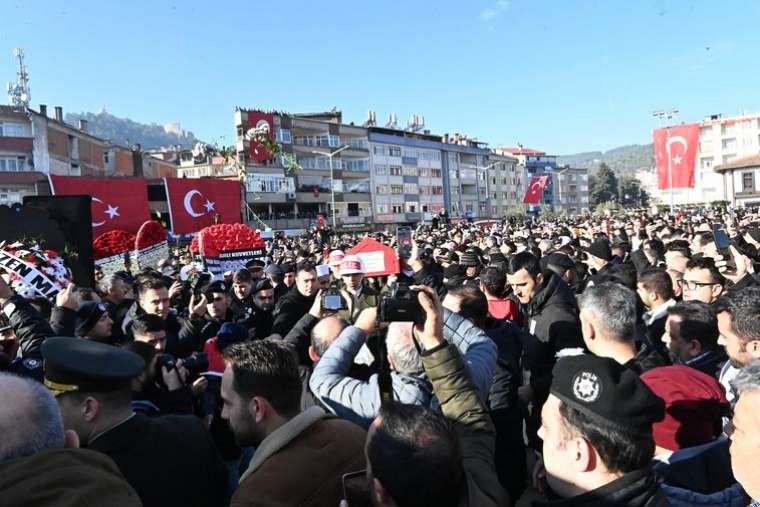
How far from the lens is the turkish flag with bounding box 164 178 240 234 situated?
20531mm

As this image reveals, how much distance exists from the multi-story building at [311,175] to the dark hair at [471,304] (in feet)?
154

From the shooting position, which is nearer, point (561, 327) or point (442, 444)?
point (442, 444)

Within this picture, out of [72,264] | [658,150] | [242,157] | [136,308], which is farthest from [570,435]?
[242,157]

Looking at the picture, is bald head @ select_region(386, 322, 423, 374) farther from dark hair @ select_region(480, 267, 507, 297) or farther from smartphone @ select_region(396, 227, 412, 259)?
smartphone @ select_region(396, 227, 412, 259)

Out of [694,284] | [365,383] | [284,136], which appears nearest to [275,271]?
[694,284]

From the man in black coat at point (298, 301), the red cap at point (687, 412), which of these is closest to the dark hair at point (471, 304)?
the red cap at point (687, 412)

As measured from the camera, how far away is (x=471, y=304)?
376 cm

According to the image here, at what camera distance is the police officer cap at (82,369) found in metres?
2.29

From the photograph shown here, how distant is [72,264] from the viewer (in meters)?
7.82

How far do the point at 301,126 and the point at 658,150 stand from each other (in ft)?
134

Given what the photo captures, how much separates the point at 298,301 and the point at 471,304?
2623 millimetres

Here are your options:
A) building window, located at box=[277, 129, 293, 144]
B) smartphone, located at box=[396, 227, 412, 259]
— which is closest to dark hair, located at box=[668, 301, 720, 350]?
smartphone, located at box=[396, 227, 412, 259]

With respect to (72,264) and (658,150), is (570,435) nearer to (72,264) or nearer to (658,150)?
(72,264)

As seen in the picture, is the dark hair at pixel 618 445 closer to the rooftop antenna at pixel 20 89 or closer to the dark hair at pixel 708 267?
the dark hair at pixel 708 267
